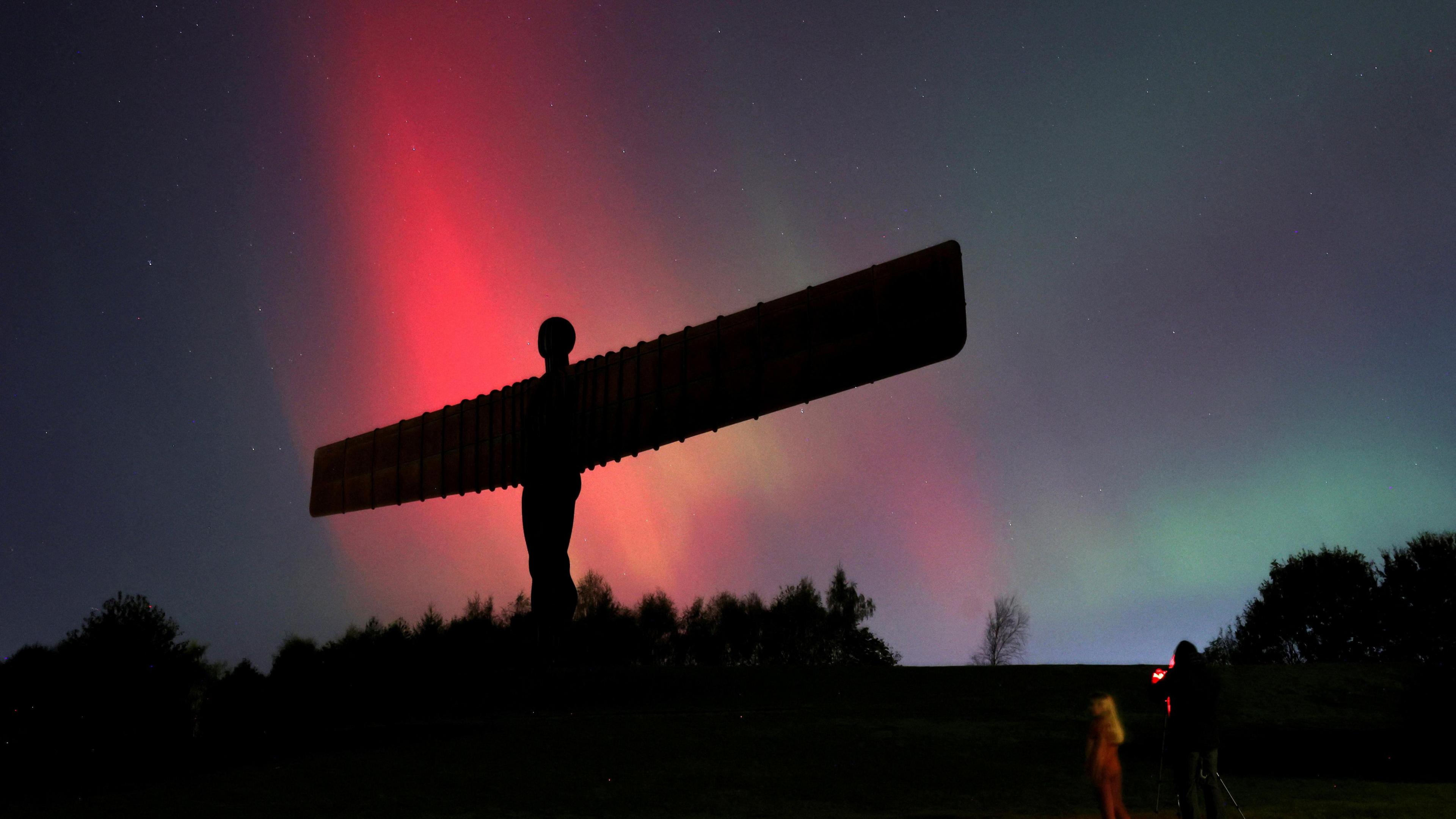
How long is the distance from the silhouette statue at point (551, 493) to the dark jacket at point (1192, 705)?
595cm

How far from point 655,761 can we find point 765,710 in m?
3.29

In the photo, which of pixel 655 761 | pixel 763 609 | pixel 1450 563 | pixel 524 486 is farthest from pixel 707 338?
pixel 1450 563

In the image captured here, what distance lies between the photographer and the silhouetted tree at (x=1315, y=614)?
44031mm

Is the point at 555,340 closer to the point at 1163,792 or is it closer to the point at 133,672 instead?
the point at 1163,792

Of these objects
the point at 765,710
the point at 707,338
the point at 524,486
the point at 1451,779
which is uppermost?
the point at 707,338

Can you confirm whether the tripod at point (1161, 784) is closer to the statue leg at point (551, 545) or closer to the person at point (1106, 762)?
the person at point (1106, 762)

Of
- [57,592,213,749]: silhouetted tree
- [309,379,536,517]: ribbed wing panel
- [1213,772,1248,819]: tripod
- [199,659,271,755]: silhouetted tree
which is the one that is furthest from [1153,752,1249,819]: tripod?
[57,592,213,749]: silhouetted tree

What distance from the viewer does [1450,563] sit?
41.4 metres

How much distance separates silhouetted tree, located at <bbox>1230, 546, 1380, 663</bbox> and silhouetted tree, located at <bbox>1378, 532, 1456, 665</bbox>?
75 cm

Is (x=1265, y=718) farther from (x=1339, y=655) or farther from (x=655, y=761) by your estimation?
(x=1339, y=655)

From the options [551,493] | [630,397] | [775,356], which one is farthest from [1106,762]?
[551,493]

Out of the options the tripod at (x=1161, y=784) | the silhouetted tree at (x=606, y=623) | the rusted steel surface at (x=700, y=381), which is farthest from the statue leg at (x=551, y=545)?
the silhouetted tree at (x=606, y=623)

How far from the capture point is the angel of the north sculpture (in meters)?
8.32

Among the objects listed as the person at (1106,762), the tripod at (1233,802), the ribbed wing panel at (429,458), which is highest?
the ribbed wing panel at (429,458)
